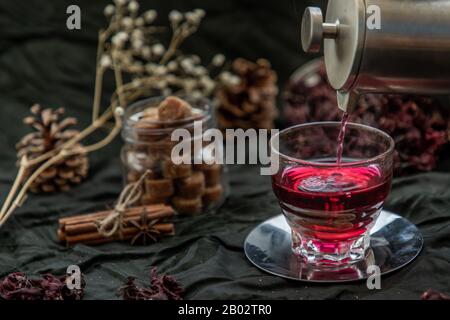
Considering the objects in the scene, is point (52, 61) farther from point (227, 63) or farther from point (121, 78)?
point (227, 63)

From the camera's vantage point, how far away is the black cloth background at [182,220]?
0.97 meters

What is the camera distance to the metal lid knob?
925 mm

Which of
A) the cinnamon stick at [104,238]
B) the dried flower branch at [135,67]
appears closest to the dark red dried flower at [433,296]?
the cinnamon stick at [104,238]

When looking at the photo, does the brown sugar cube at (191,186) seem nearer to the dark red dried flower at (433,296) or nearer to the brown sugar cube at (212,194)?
the brown sugar cube at (212,194)

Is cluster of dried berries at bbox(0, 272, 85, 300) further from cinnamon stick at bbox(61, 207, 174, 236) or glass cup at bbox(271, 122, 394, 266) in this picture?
glass cup at bbox(271, 122, 394, 266)

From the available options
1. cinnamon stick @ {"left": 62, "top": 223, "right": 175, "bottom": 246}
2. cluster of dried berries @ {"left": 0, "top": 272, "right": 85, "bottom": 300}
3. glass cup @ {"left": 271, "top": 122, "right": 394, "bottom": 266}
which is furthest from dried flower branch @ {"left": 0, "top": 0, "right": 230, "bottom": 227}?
glass cup @ {"left": 271, "top": 122, "right": 394, "bottom": 266}

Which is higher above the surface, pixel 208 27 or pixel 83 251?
pixel 208 27

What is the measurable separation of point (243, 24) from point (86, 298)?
2.92 ft

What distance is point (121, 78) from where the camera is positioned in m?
1.65

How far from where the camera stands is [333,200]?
94 cm

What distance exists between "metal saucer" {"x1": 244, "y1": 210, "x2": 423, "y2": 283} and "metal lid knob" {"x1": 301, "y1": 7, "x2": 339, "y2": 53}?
0.28 m

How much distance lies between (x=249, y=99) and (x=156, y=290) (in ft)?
2.27

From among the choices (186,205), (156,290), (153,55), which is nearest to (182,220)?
(186,205)
